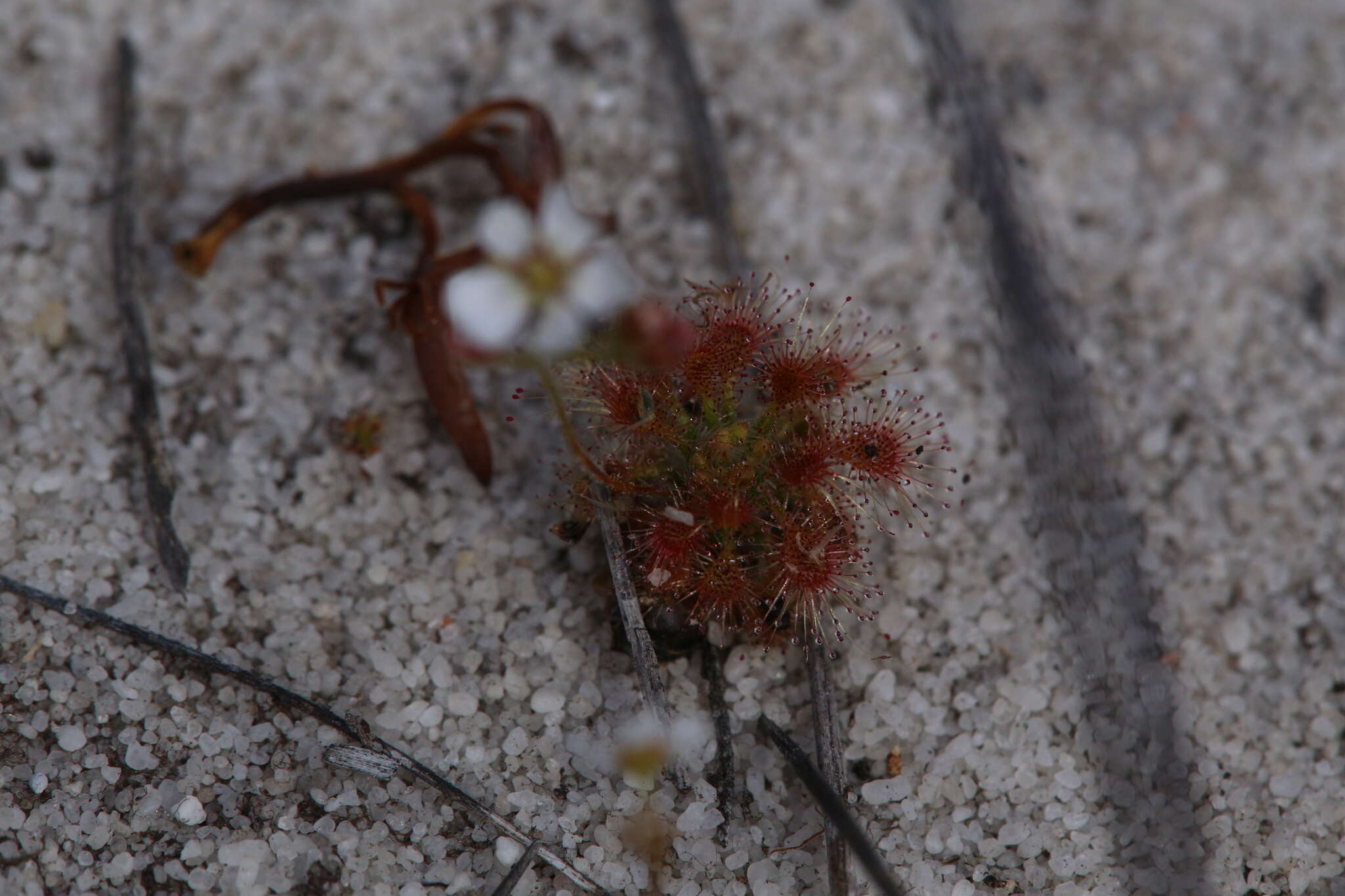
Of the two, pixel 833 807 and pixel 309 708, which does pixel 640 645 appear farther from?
pixel 309 708

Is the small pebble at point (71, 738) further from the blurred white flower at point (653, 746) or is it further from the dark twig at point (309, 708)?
the blurred white flower at point (653, 746)

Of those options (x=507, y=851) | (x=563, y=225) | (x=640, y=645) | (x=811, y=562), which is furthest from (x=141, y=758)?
(x=563, y=225)

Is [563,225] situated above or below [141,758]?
above

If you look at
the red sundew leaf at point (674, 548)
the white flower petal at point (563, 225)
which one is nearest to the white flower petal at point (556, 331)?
the white flower petal at point (563, 225)

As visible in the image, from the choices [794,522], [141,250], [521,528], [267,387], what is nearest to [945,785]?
[794,522]

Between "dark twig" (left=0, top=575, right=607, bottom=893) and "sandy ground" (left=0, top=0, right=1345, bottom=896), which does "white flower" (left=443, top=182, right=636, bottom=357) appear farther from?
"dark twig" (left=0, top=575, right=607, bottom=893)

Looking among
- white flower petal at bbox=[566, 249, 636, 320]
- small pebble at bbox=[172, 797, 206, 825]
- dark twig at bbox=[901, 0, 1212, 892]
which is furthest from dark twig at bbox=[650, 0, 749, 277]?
small pebble at bbox=[172, 797, 206, 825]
